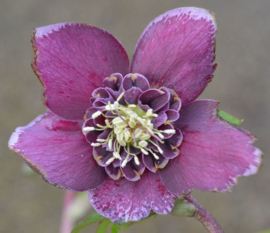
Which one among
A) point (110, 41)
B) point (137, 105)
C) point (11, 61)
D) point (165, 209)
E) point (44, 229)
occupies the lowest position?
point (44, 229)

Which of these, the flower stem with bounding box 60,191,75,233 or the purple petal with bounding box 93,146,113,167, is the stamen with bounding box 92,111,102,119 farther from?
the flower stem with bounding box 60,191,75,233

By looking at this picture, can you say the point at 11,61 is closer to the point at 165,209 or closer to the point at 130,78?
the point at 130,78

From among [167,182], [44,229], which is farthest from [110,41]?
[44,229]

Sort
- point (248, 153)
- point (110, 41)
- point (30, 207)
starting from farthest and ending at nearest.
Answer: point (30, 207) < point (110, 41) < point (248, 153)

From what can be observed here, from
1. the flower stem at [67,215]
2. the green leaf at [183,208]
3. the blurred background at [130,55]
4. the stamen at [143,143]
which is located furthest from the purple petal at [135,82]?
the blurred background at [130,55]

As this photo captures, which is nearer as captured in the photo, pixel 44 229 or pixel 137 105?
pixel 137 105
